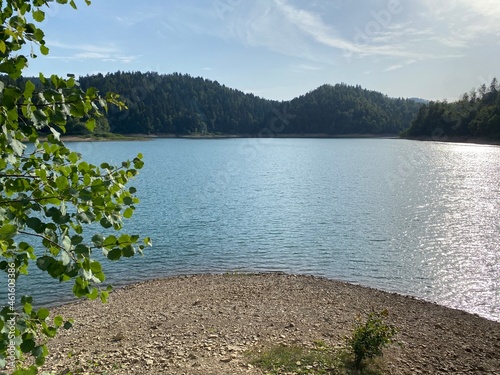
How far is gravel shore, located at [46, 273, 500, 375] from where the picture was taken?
9312mm

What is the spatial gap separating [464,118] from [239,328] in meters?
135

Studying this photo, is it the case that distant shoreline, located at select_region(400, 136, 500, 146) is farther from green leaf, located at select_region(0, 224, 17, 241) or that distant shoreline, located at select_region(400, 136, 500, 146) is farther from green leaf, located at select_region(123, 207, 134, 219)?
green leaf, located at select_region(0, 224, 17, 241)

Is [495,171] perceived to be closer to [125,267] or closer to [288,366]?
[125,267]

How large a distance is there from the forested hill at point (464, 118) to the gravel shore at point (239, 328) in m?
110

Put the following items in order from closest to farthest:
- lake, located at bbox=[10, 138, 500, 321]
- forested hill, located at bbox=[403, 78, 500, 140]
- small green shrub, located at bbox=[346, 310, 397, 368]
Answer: small green shrub, located at bbox=[346, 310, 397, 368] < lake, located at bbox=[10, 138, 500, 321] < forested hill, located at bbox=[403, 78, 500, 140]

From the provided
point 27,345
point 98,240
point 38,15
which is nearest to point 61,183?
point 98,240

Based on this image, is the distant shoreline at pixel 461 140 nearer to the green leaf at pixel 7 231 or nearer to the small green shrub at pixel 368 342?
the small green shrub at pixel 368 342

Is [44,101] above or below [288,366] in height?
above

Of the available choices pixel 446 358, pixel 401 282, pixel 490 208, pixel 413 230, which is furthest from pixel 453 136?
pixel 446 358

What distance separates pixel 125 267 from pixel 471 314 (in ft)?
50.1

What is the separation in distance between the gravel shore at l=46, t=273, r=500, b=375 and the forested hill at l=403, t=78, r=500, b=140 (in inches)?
4349

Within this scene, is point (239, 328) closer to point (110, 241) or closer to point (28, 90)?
point (110, 241)

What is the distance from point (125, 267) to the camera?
20.1m

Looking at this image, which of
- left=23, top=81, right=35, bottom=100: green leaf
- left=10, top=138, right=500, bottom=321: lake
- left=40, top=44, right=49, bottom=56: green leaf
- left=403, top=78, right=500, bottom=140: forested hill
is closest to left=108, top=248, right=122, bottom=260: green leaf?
left=23, top=81, right=35, bottom=100: green leaf
